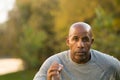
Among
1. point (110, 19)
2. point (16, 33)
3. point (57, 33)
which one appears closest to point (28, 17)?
point (16, 33)

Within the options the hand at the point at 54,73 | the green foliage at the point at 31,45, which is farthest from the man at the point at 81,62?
the green foliage at the point at 31,45

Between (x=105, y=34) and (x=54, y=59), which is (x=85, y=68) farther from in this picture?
(x=105, y=34)

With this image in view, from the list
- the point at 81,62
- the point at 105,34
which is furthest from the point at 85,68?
the point at 105,34

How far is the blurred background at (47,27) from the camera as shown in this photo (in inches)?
1206

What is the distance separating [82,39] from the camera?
349cm

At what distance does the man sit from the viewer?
3486mm

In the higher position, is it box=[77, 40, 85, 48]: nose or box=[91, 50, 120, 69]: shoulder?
box=[77, 40, 85, 48]: nose

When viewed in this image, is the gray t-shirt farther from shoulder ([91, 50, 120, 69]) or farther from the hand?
the hand

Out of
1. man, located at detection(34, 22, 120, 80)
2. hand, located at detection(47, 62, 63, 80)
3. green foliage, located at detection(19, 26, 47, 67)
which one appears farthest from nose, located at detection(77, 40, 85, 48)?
green foliage, located at detection(19, 26, 47, 67)

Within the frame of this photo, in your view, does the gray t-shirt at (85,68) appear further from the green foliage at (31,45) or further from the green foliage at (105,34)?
the green foliage at (31,45)

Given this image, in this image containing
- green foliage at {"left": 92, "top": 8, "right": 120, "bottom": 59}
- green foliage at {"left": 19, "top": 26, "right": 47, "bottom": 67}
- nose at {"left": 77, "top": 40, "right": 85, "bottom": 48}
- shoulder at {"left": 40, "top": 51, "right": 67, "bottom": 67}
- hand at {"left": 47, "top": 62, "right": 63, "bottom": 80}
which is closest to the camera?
hand at {"left": 47, "top": 62, "right": 63, "bottom": 80}

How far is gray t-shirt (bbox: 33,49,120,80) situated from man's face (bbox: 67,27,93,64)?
0.30 feet

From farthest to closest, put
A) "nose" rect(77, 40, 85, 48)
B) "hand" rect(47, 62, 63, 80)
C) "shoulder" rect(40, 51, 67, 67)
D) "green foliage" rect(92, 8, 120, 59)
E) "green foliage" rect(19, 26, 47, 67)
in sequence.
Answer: "green foliage" rect(19, 26, 47, 67)
"green foliage" rect(92, 8, 120, 59)
"shoulder" rect(40, 51, 67, 67)
"nose" rect(77, 40, 85, 48)
"hand" rect(47, 62, 63, 80)

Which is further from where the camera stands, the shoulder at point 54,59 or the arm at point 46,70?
the shoulder at point 54,59
